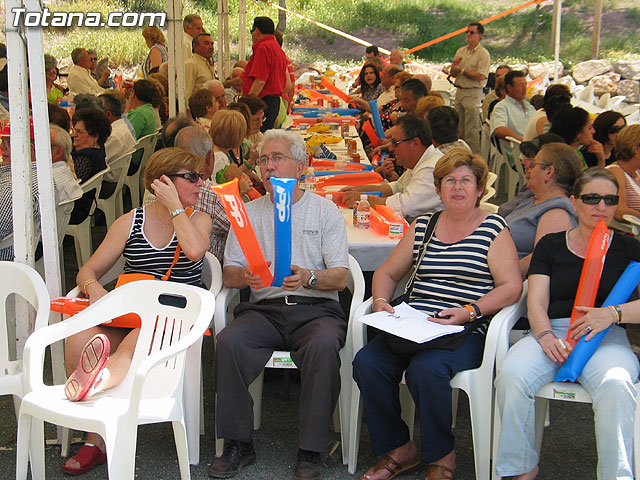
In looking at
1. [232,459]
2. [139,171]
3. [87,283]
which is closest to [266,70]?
[139,171]

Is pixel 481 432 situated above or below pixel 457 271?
below

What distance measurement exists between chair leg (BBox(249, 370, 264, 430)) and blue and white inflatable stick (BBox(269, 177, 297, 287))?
1.41 ft

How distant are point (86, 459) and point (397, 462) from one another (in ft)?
3.73

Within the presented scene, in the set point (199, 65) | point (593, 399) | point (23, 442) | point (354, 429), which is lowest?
point (354, 429)

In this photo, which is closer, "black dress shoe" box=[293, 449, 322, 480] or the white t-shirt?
"black dress shoe" box=[293, 449, 322, 480]

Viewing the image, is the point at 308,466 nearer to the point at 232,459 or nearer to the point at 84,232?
the point at 232,459

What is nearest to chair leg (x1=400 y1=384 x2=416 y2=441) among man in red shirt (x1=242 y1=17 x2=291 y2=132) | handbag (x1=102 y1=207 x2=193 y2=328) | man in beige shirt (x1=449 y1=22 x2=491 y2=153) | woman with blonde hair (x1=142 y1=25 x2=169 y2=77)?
handbag (x1=102 y1=207 x2=193 y2=328)

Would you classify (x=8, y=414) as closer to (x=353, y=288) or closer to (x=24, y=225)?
(x=24, y=225)

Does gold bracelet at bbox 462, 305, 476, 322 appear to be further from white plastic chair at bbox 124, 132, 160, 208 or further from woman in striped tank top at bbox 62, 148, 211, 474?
white plastic chair at bbox 124, 132, 160, 208

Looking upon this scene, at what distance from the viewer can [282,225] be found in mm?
2904

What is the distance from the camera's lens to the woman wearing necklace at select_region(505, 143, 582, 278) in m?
3.25

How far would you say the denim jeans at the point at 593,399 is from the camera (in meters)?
2.52

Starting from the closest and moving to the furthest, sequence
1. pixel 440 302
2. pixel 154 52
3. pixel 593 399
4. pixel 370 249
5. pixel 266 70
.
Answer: pixel 593 399
pixel 440 302
pixel 370 249
pixel 266 70
pixel 154 52

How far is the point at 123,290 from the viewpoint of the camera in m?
2.79
